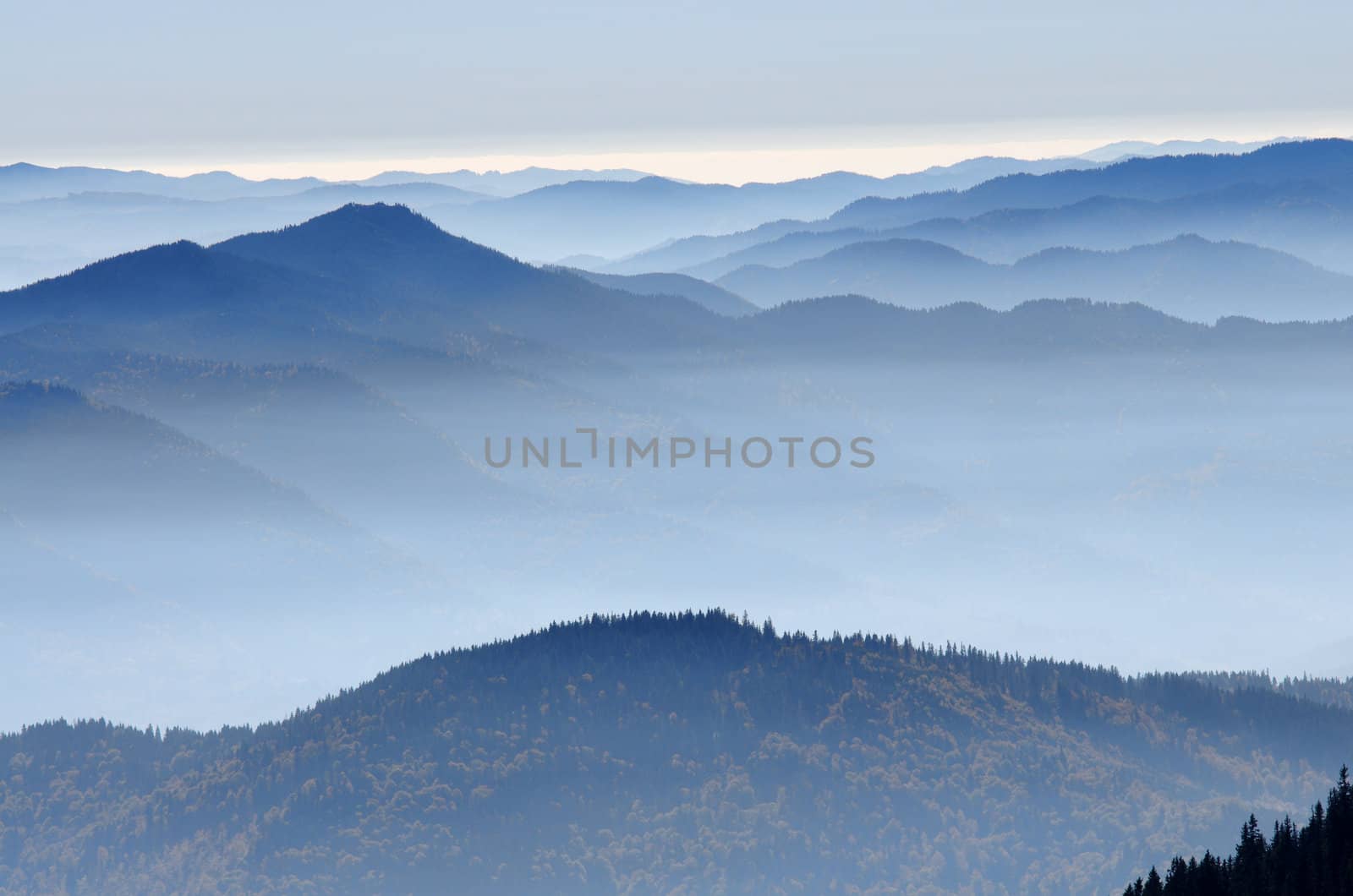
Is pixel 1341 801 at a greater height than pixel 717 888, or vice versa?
pixel 1341 801

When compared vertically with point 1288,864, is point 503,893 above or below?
below

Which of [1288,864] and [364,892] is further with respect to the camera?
[364,892]

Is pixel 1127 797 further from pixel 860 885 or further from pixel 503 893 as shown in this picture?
pixel 503 893

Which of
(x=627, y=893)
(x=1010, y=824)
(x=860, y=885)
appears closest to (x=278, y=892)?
(x=627, y=893)

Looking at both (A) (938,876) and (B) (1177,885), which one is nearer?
(B) (1177,885)

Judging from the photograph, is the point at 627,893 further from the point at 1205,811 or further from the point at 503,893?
the point at 1205,811

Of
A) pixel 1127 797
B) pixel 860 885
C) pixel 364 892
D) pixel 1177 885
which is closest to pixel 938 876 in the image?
pixel 860 885
